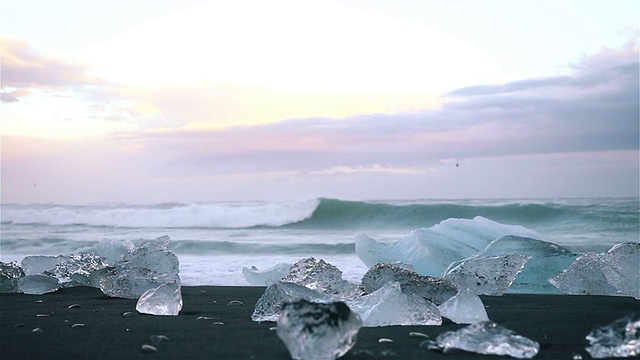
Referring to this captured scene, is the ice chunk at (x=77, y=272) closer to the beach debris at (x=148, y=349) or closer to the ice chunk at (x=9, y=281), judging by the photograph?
the ice chunk at (x=9, y=281)

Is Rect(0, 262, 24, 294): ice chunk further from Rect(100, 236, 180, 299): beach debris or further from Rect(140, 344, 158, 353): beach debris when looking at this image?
Rect(140, 344, 158, 353): beach debris

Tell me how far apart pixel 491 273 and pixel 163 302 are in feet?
6.40

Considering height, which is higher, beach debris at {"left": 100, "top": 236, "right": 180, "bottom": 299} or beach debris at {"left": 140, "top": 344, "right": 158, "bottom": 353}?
beach debris at {"left": 140, "top": 344, "right": 158, "bottom": 353}

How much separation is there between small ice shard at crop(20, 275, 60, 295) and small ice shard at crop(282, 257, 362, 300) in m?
1.58

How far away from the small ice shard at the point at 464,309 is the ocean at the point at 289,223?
5.45 m

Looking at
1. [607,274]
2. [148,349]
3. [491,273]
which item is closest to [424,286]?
[491,273]

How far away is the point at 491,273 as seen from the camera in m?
3.90

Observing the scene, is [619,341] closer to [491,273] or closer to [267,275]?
[491,273]

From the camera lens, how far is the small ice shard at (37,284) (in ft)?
13.0

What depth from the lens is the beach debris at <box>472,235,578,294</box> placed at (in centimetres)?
453

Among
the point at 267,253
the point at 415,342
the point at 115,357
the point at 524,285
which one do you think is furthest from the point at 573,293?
the point at 267,253

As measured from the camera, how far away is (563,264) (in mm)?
4672

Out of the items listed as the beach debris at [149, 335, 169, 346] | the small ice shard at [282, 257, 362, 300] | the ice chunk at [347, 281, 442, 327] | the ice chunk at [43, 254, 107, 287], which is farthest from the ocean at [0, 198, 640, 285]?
the beach debris at [149, 335, 169, 346]

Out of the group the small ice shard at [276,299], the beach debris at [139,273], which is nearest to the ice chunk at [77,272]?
the beach debris at [139,273]
